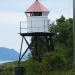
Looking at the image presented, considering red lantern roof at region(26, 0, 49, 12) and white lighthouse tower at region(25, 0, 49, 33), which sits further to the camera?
A: red lantern roof at region(26, 0, 49, 12)

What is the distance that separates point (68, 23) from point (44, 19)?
6.33m

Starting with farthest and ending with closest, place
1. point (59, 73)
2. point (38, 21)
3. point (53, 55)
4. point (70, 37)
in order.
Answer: point (70, 37) < point (38, 21) < point (53, 55) < point (59, 73)

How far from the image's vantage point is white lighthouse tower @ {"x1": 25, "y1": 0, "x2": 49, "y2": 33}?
37.1 meters

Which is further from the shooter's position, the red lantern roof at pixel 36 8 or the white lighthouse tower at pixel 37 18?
the red lantern roof at pixel 36 8

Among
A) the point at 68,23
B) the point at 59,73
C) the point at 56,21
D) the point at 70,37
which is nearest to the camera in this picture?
the point at 59,73

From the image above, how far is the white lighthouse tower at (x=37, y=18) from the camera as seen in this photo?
37.1m

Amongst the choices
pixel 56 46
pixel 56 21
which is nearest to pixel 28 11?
pixel 56 46

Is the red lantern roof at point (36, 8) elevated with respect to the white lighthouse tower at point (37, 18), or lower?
elevated

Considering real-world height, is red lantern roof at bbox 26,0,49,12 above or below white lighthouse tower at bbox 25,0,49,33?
above

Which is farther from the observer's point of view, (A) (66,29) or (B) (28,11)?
(A) (66,29)

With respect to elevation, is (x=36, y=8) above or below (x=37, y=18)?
above

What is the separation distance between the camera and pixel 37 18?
123 feet

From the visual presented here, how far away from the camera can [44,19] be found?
3738 cm

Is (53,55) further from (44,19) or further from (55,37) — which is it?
(55,37)
